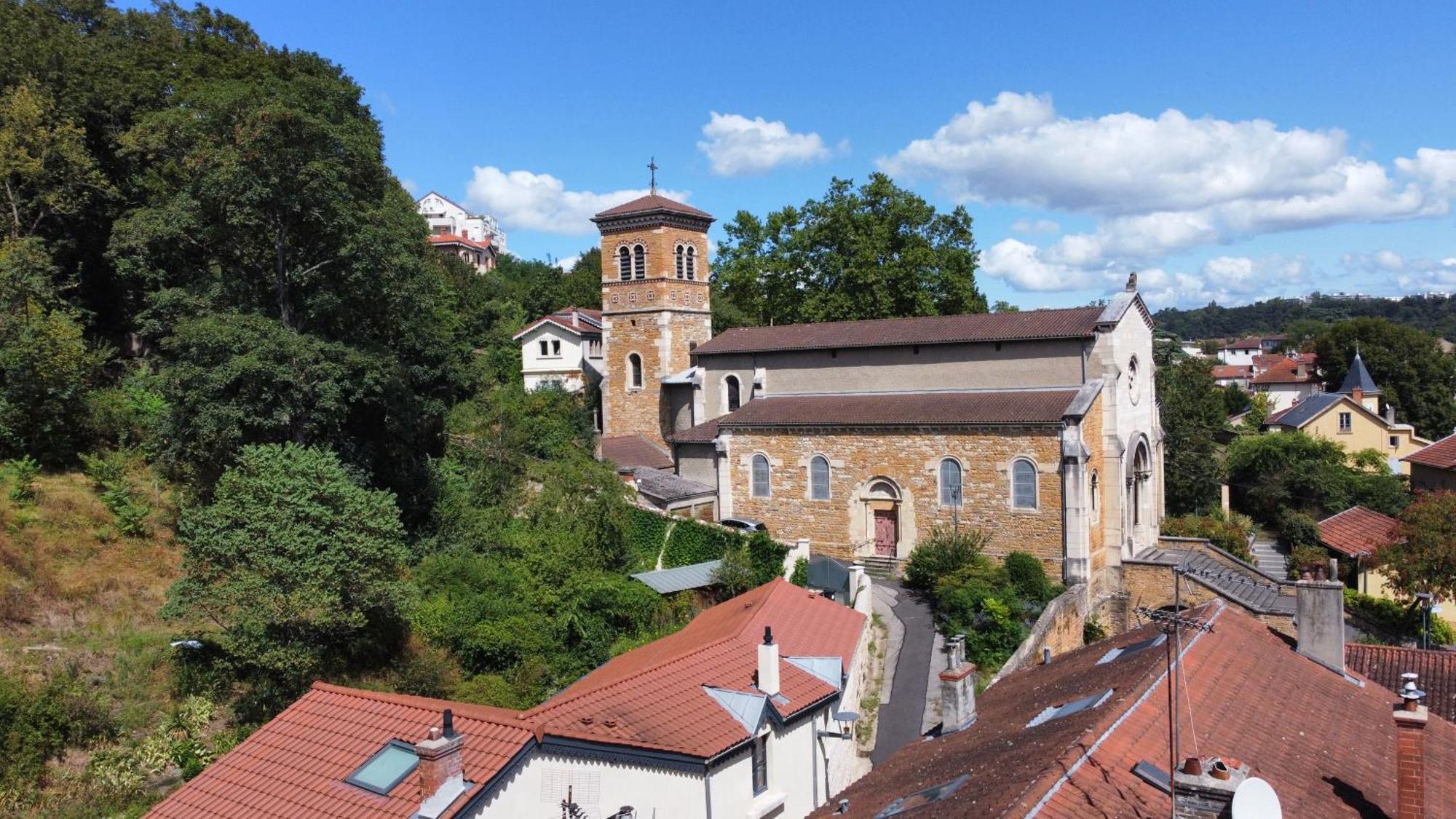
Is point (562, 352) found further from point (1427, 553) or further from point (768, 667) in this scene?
point (1427, 553)

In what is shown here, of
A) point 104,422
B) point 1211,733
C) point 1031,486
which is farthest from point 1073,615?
point 104,422

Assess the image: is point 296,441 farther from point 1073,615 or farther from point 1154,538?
point 1154,538

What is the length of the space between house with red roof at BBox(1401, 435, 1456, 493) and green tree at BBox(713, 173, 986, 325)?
64.0ft

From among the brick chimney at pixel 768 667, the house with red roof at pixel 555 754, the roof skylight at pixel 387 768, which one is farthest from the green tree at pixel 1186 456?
the roof skylight at pixel 387 768

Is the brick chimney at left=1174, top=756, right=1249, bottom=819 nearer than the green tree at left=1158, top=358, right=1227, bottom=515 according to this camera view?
Yes

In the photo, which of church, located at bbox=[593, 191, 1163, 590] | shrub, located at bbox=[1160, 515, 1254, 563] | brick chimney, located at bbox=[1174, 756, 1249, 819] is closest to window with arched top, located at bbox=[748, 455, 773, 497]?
church, located at bbox=[593, 191, 1163, 590]

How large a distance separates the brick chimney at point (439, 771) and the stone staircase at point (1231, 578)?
21.6 m

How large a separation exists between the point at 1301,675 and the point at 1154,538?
22.1 metres

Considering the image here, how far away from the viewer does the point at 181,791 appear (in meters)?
12.5

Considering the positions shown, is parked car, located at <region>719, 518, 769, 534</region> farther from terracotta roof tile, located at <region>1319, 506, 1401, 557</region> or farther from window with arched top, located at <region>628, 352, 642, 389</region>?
terracotta roof tile, located at <region>1319, 506, 1401, 557</region>

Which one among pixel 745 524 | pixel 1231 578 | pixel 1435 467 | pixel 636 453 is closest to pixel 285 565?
pixel 745 524

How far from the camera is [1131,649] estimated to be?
43.0ft

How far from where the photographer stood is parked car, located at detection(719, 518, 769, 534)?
30.9 meters

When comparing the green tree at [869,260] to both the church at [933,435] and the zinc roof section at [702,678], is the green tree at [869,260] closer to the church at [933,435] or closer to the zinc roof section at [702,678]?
the church at [933,435]
